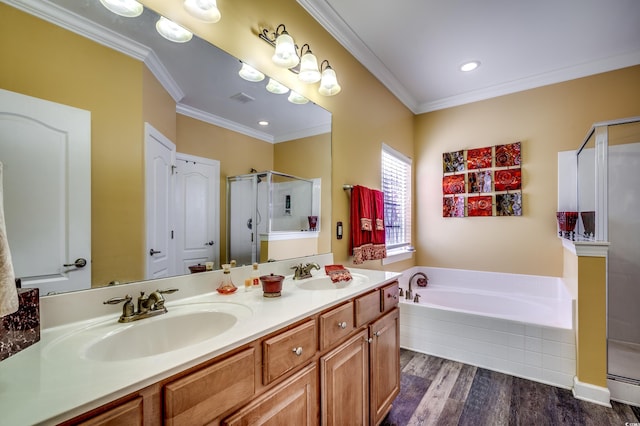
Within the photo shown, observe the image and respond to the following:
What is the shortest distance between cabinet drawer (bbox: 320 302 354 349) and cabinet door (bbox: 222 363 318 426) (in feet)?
0.40

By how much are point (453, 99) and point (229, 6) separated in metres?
2.85

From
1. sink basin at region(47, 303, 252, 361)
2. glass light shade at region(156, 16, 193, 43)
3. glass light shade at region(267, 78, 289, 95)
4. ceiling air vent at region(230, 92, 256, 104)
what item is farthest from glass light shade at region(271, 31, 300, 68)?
sink basin at region(47, 303, 252, 361)

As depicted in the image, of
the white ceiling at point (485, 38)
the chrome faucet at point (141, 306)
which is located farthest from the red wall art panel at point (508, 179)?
the chrome faucet at point (141, 306)

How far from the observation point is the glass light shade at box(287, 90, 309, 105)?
186cm

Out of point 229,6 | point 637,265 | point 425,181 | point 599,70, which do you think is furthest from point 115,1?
point 637,265

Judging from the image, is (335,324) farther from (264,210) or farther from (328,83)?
(328,83)

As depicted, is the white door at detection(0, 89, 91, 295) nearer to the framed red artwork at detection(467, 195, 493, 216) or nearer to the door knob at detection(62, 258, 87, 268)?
the door knob at detection(62, 258, 87, 268)

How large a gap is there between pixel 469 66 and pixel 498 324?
2.36 m

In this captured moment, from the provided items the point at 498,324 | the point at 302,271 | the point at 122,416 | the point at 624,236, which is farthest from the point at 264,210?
the point at 624,236

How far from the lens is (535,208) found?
2.98 m

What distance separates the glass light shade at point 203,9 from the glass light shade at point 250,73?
0.88 ft

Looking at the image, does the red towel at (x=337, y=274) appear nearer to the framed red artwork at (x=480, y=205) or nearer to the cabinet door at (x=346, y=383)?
the cabinet door at (x=346, y=383)

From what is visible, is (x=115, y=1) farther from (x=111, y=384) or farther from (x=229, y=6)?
(x=111, y=384)

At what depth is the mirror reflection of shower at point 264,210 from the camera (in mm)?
1510
